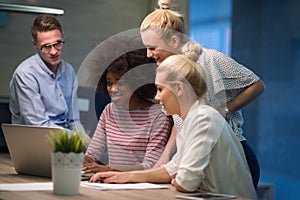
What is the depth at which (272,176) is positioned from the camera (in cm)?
561

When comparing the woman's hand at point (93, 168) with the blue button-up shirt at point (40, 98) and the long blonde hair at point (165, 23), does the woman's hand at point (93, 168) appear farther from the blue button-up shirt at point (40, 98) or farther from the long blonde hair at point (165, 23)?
the blue button-up shirt at point (40, 98)

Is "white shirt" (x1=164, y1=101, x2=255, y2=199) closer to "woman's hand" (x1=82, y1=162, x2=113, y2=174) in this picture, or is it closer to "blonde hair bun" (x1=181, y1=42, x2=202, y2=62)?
"blonde hair bun" (x1=181, y1=42, x2=202, y2=62)

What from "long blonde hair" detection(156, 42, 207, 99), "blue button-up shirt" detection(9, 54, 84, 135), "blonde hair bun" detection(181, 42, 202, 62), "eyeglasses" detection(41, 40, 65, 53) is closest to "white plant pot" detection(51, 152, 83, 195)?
"long blonde hair" detection(156, 42, 207, 99)

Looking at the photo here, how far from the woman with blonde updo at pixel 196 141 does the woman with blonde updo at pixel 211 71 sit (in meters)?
0.23

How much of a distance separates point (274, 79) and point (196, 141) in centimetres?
344

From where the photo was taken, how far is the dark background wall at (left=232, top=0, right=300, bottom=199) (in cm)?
545

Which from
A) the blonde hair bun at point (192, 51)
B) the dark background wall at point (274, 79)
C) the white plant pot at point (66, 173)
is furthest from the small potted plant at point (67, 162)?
the dark background wall at point (274, 79)

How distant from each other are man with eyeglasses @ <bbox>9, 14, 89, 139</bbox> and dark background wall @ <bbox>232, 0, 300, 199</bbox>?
1.98 m

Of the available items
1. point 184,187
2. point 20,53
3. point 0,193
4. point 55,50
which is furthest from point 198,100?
point 20,53

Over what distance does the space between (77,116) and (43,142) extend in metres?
1.68

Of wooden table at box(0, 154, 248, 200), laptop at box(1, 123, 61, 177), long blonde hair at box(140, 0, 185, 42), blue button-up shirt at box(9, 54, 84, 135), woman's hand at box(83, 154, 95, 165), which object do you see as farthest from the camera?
blue button-up shirt at box(9, 54, 84, 135)

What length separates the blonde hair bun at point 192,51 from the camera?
2.42 m

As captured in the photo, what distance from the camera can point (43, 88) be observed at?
4.09 m

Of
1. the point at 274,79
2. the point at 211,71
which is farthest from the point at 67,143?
the point at 274,79
